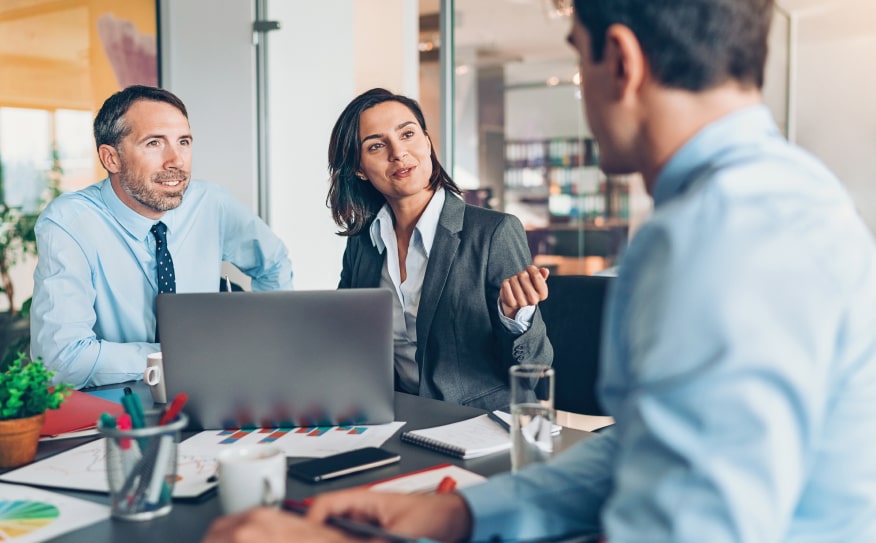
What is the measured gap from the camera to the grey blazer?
201 cm

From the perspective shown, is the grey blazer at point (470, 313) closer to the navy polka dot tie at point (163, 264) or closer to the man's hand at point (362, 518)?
the navy polka dot tie at point (163, 264)

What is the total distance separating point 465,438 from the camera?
1.39m

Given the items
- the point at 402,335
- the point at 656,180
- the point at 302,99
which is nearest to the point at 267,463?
the point at 656,180

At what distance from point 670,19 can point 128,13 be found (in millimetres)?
3304

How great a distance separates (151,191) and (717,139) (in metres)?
1.98

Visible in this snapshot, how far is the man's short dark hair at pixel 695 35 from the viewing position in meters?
0.78

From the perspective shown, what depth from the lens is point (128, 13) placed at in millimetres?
3520

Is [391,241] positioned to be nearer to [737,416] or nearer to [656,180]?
[656,180]

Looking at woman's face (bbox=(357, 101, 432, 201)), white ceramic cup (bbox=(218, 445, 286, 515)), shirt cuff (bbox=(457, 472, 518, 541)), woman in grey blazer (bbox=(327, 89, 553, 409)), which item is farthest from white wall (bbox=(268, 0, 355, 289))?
shirt cuff (bbox=(457, 472, 518, 541))

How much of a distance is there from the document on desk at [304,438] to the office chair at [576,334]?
77cm

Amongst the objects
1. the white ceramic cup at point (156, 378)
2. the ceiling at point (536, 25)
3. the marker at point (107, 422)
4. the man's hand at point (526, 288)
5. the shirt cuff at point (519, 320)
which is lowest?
the white ceramic cup at point (156, 378)

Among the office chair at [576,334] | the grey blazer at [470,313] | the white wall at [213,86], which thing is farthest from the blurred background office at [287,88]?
the grey blazer at [470,313]

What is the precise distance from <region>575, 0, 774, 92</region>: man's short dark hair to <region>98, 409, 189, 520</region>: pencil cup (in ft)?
2.51

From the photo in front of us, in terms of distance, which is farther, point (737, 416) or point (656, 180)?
point (656, 180)
